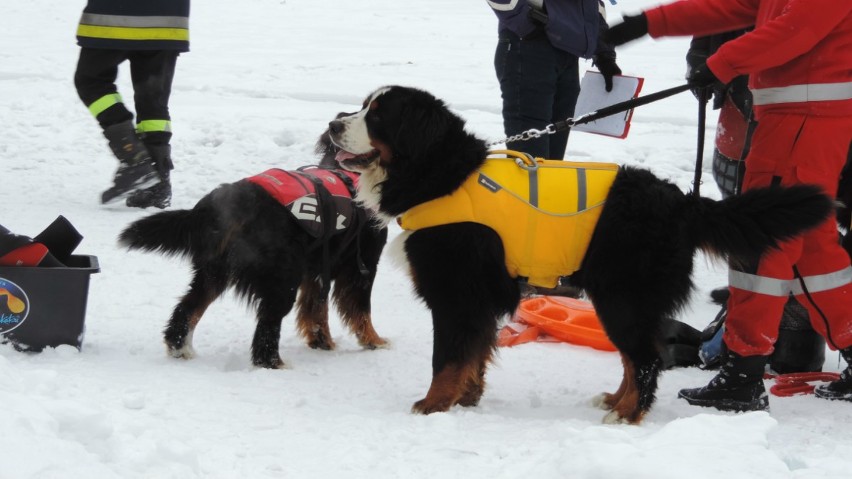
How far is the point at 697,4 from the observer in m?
3.56

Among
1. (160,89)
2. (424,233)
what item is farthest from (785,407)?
(160,89)

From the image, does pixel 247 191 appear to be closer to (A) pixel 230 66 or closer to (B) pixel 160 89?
(B) pixel 160 89

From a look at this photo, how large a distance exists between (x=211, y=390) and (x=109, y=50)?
11.3 feet

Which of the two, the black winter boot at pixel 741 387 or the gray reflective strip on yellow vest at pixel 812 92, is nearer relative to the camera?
the gray reflective strip on yellow vest at pixel 812 92

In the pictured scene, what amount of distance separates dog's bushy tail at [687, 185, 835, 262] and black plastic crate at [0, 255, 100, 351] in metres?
2.29

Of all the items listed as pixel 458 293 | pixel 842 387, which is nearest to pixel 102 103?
pixel 458 293

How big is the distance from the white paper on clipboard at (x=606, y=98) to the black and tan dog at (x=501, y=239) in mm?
1559

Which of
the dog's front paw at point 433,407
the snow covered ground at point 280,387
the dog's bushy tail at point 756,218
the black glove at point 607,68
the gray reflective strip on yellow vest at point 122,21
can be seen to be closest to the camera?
the snow covered ground at point 280,387

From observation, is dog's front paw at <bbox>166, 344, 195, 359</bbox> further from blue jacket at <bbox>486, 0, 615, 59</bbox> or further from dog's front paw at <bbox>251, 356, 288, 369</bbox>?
blue jacket at <bbox>486, 0, 615, 59</bbox>

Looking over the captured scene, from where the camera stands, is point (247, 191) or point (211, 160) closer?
point (247, 191)

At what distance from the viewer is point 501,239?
125 inches

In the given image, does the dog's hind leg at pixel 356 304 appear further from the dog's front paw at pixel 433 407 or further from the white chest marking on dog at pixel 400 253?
the dog's front paw at pixel 433 407

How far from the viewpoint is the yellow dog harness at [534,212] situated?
3.15 meters

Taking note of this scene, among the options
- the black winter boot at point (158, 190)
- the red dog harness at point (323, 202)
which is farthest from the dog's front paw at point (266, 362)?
the black winter boot at point (158, 190)
